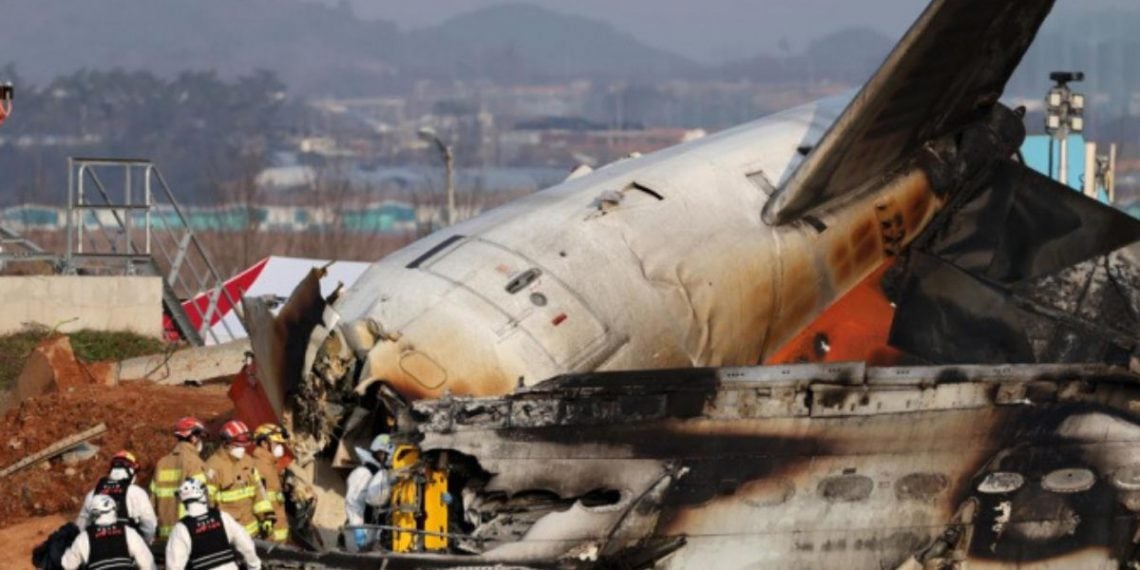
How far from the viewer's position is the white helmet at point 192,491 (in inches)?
661

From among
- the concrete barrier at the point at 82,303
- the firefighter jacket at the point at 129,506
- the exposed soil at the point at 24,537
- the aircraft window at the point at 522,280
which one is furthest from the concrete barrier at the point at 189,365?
the aircraft window at the point at 522,280

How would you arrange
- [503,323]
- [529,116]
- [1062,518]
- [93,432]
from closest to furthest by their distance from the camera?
[1062,518]
[503,323]
[93,432]
[529,116]

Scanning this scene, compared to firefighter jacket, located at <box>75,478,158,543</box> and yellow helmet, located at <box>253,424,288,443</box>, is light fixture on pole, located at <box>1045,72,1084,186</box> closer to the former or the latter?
yellow helmet, located at <box>253,424,288,443</box>

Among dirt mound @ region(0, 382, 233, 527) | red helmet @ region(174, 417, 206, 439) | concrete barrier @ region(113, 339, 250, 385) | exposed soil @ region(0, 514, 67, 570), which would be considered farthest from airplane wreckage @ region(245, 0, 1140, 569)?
concrete barrier @ region(113, 339, 250, 385)

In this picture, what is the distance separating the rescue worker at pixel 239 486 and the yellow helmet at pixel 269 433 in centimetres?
27

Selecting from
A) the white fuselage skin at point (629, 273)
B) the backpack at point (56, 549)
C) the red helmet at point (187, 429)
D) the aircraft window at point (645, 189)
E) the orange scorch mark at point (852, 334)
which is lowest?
the backpack at point (56, 549)

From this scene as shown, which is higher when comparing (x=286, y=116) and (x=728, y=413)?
(x=728, y=413)

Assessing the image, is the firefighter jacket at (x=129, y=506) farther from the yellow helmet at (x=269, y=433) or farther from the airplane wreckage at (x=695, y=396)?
the airplane wreckage at (x=695, y=396)

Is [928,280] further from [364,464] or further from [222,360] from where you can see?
[222,360]

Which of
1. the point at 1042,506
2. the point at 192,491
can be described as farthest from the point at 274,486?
the point at 1042,506

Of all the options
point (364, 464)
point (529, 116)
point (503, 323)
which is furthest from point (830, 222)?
point (529, 116)

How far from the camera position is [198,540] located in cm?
1669

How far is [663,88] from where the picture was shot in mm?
196000

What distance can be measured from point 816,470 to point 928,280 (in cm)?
567
